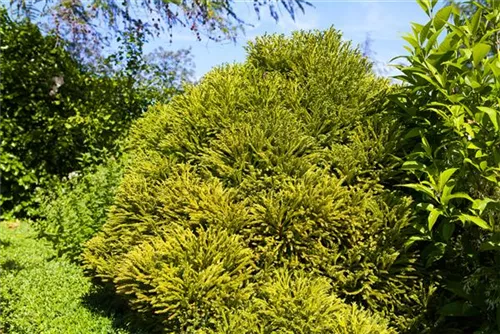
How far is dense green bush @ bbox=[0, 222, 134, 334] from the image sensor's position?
3291 mm

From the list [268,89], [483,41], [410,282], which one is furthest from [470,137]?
[268,89]

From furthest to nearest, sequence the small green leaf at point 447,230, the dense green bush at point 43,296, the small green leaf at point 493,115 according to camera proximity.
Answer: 1. the dense green bush at point 43,296
2. the small green leaf at point 447,230
3. the small green leaf at point 493,115

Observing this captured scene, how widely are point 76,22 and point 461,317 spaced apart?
537 centimetres

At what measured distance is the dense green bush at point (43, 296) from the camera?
10.8ft

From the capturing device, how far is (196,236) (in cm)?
269

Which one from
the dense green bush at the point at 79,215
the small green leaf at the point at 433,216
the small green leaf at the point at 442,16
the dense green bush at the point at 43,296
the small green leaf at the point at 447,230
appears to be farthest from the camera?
the dense green bush at the point at 79,215

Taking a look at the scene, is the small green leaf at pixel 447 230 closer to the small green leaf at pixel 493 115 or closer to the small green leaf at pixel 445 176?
the small green leaf at pixel 445 176

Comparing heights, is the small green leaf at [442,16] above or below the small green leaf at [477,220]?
above

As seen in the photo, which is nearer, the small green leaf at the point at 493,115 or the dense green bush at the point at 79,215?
the small green leaf at the point at 493,115

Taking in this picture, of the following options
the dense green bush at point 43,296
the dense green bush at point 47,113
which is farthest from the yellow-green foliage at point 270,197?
the dense green bush at point 47,113

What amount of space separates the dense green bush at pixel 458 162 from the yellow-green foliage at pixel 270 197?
0.54 ft

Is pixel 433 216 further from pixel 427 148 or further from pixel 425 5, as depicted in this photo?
pixel 425 5

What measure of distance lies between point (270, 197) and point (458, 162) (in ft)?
3.10

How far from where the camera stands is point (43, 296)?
12.7ft
